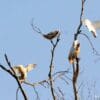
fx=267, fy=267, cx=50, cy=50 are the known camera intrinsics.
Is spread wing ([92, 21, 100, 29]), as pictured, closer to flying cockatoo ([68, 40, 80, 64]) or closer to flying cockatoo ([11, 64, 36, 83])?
flying cockatoo ([68, 40, 80, 64])

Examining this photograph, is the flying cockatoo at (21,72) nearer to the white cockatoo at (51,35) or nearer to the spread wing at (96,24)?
the white cockatoo at (51,35)

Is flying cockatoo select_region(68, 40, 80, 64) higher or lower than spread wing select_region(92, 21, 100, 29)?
lower

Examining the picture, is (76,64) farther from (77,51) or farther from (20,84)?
(20,84)

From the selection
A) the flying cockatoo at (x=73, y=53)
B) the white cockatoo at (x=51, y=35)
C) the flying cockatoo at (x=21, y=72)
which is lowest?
the flying cockatoo at (x=21, y=72)

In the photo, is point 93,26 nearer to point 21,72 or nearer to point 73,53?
point 73,53

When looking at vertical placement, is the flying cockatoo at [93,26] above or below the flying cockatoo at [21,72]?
above

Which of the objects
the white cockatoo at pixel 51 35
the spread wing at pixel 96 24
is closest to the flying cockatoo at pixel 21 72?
the white cockatoo at pixel 51 35

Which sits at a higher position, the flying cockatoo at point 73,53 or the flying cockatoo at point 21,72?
the flying cockatoo at point 73,53

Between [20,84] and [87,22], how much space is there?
0.21 meters

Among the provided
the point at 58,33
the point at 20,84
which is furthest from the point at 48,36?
the point at 20,84

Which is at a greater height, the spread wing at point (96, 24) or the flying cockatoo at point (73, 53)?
the spread wing at point (96, 24)

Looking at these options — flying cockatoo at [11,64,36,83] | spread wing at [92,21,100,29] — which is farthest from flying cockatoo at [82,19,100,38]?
flying cockatoo at [11,64,36,83]

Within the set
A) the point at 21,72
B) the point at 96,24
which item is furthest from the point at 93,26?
the point at 21,72

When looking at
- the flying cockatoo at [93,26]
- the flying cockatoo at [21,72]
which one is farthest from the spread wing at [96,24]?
the flying cockatoo at [21,72]
